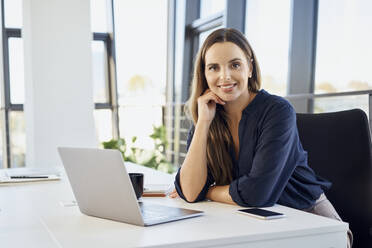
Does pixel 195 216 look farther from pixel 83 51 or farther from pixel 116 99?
pixel 116 99

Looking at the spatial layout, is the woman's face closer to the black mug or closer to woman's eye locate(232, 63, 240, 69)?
woman's eye locate(232, 63, 240, 69)

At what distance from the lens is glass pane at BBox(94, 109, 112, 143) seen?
6062 mm

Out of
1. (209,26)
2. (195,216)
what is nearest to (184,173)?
(195,216)

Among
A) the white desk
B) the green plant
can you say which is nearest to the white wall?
the green plant

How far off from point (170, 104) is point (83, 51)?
2226 millimetres

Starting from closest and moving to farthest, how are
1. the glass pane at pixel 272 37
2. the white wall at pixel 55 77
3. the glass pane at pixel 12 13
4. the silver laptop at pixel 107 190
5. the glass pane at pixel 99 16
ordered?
the silver laptop at pixel 107 190
the white wall at pixel 55 77
the glass pane at pixel 272 37
the glass pane at pixel 12 13
the glass pane at pixel 99 16

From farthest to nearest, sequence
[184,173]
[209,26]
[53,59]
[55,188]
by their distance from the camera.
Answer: [209,26] → [53,59] → [55,188] → [184,173]

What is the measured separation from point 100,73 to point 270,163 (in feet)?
16.3

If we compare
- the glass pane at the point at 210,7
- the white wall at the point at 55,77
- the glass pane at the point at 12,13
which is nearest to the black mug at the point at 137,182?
the white wall at the point at 55,77

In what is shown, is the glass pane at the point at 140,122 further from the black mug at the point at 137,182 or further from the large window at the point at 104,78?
the black mug at the point at 137,182

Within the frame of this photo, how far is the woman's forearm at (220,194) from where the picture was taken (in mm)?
1400

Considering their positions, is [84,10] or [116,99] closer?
[84,10]

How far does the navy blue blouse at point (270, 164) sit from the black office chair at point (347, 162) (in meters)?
0.07

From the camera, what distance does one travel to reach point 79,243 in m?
0.92
